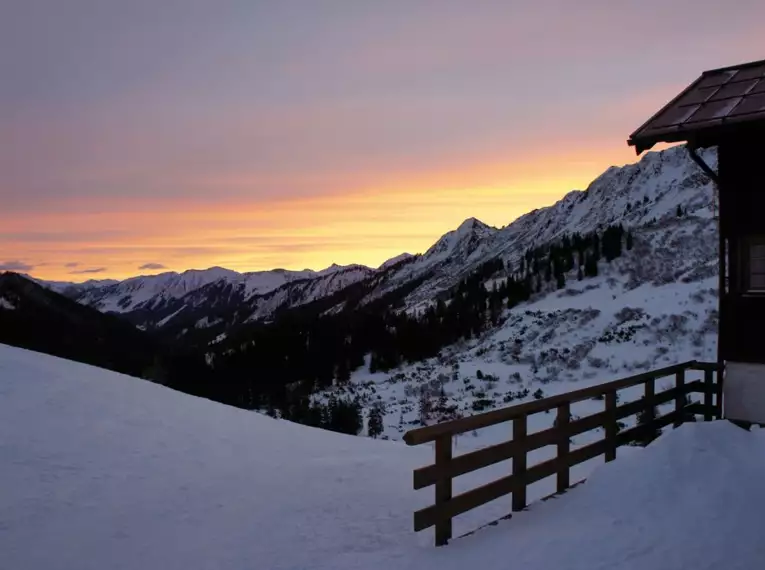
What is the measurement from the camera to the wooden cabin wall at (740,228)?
828cm

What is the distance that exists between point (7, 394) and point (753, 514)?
1096cm

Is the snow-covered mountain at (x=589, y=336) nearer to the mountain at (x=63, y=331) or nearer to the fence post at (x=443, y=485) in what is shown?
the fence post at (x=443, y=485)

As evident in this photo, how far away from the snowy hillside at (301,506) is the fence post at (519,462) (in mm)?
215

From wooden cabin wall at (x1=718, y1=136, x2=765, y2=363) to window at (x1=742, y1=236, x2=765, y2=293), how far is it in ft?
0.23

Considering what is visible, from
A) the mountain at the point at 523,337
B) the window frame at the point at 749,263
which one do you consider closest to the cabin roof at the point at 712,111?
the window frame at the point at 749,263

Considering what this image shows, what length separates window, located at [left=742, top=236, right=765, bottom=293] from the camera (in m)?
8.31

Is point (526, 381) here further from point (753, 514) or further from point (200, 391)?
point (200, 391)

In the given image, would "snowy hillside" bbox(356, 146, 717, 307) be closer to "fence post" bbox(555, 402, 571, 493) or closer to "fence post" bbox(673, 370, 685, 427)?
"fence post" bbox(673, 370, 685, 427)

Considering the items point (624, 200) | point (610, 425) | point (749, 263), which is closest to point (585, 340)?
point (749, 263)

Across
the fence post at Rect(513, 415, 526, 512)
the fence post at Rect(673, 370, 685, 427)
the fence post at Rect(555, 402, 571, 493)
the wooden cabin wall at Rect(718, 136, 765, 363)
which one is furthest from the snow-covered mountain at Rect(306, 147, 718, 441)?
the fence post at Rect(513, 415, 526, 512)

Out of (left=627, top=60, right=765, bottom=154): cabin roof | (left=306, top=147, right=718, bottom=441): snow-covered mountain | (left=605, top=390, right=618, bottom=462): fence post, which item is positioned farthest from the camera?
(left=306, top=147, right=718, bottom=441): snow-covered mountain

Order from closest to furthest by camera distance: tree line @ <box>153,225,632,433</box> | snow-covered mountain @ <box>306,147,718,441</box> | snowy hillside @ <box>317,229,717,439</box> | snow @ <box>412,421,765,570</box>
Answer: snow @ <box>412,421,765,570</box> → snowy hillside @ <box>317,229,717,439</box> → snow-covered mountain @ <box>306,147,718,441</box> → tree line @ <box>153,225,632,433</box>

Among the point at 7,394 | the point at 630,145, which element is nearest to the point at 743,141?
the point at 630,145

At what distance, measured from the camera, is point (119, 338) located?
88.9 m
